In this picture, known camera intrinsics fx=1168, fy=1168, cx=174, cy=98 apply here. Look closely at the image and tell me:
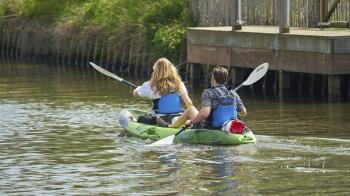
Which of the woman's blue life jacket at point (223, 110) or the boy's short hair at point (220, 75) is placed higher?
the boy's short hair at point (220, 75)

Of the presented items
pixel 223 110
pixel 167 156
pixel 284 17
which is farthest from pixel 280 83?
pixel 167 156

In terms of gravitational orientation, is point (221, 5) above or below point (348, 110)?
above

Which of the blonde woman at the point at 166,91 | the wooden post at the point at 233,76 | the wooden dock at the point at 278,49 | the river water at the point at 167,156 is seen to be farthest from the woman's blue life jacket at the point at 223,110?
the wooden post at the point at 233,76

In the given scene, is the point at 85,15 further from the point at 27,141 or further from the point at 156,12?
the point at 27,141

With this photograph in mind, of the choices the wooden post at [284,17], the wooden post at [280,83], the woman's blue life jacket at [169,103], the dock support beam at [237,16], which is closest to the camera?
the woman's blue life jacket at [169,103]

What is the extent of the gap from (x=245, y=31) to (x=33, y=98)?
6258mm

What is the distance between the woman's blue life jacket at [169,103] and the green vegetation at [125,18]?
16.7 metres

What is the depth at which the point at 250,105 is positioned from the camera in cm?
2938

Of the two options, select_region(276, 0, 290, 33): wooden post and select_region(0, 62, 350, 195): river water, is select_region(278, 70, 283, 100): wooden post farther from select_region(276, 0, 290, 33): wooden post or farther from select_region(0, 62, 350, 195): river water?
select_region(276, 0, 290, 33): wooden post

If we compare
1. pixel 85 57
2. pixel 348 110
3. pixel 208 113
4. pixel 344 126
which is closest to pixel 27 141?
pixel 208 113

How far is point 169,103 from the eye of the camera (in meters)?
22.0

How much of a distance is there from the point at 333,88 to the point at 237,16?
4.93 metres

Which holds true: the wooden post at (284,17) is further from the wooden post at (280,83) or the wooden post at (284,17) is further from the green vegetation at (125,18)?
the green vegetation at (125,18)

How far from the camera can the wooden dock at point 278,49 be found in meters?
29.1
